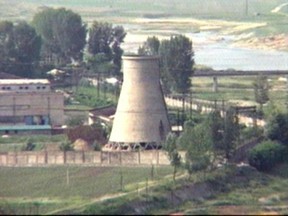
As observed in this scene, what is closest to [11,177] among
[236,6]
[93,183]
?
[93,183]

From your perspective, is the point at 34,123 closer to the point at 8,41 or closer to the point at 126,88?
the point at 126,88

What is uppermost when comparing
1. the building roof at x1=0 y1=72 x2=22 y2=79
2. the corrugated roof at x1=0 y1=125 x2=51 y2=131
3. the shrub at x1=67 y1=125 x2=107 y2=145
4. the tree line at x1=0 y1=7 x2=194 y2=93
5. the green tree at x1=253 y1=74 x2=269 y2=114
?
the tree line at x1=0 y1=7 x2=194 y2=93

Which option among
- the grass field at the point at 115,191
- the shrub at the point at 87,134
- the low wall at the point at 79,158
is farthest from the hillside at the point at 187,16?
the grass field at the point at 115,191

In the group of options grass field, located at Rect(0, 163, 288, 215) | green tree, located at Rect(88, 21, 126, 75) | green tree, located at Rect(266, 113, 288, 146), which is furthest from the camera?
green tree, located at Rect(88, 21, 126, 75)

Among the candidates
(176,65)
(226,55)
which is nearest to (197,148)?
(176,65)

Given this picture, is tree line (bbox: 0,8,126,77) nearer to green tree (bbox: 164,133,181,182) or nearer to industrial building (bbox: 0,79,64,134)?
industrial building (bbox: 0,79,64,134)

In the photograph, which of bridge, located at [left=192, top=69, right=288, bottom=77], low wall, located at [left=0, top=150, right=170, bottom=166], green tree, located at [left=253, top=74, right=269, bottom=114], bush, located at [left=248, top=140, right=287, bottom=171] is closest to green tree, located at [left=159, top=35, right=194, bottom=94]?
green tree, located at [left=253, top=74, right=269, bottom=114]

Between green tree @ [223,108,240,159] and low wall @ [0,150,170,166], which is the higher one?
green tree @ [223,108,240,159]
